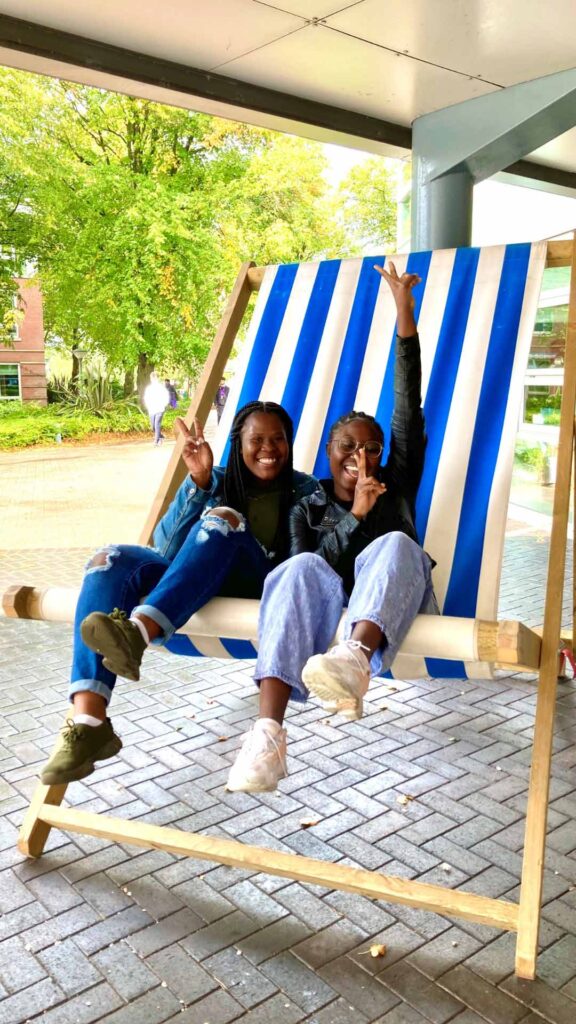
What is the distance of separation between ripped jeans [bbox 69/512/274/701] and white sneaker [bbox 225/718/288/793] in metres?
0.36

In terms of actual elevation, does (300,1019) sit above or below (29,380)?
below

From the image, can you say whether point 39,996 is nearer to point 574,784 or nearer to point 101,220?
point 574,784

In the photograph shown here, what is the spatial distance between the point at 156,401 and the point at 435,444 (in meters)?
12.4

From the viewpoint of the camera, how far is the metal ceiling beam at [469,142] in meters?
3.74

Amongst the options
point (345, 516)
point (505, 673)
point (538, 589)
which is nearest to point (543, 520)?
point (538, 589)

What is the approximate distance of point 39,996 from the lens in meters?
1.69

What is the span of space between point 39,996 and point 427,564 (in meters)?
1.21

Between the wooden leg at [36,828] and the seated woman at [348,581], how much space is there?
691 millimetres

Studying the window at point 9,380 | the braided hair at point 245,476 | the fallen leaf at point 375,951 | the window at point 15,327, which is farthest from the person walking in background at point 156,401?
the fallen leaf at point 375,951

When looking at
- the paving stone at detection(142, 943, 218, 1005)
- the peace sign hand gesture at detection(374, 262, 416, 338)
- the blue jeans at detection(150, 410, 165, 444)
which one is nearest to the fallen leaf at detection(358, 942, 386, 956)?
the paving stone at detection(142, 943, 218, 1005)

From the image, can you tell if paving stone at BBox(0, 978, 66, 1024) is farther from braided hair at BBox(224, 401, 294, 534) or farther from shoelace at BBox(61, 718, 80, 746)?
braided hair at BBox(224, 401, 294, 534)

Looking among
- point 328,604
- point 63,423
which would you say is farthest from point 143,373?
point 328,604

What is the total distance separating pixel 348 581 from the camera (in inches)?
85.5

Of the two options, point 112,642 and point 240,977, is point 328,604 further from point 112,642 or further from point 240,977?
point 240,977
